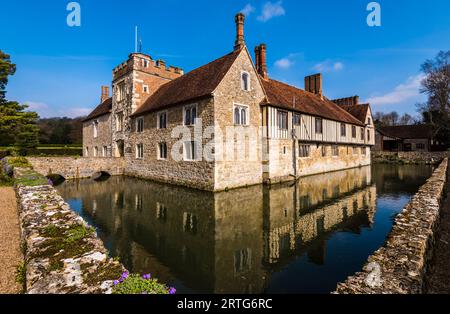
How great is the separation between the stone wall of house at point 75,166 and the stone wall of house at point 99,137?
4070 mm

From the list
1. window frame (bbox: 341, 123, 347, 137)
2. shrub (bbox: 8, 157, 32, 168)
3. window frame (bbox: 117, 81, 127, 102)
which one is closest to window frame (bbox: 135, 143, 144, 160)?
window frame (bbox: 117, 81, 127, 102)

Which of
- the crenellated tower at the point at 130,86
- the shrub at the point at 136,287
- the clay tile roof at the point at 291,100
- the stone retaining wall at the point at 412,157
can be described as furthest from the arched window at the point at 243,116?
the stone retaining wall at the point at 412,157

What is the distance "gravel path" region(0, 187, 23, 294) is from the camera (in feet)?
12.5

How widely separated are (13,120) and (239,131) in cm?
2415

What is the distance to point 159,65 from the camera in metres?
23.1

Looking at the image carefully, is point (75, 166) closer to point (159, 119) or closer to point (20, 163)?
point (20, 163)

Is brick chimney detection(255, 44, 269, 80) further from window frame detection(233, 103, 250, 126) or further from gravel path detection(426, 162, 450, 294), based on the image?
gravel path detection(426, 162, 450, 294)

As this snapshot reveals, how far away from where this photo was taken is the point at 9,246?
527 cm

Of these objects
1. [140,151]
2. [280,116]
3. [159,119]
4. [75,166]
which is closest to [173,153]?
[159,119]

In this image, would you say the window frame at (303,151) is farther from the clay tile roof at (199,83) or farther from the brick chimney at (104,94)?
the brick chimney at (104,94)

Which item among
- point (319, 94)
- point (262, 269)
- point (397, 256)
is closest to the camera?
point (397, 256)
